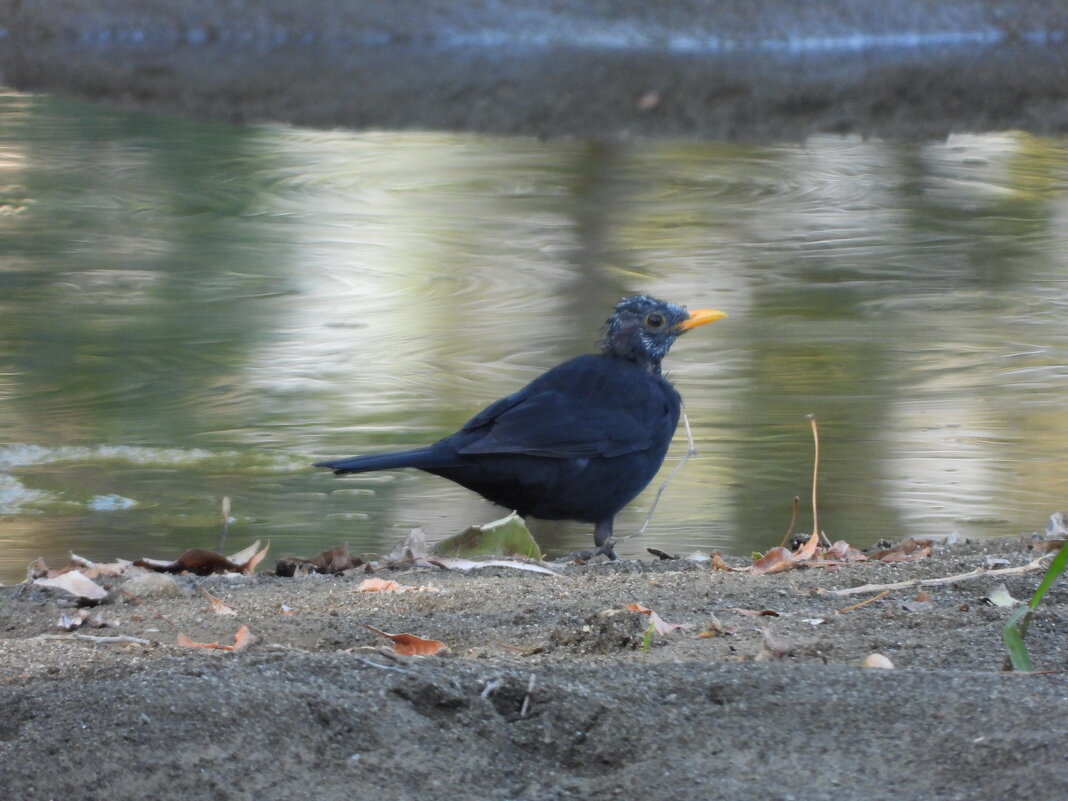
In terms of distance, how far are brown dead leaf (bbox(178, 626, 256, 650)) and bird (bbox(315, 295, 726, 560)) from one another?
1.11 m

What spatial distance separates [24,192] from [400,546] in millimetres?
6116

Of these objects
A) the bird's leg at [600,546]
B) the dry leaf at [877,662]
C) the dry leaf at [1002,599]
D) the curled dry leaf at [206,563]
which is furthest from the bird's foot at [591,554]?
the dry leaf at [877,662]

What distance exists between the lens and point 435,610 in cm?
298

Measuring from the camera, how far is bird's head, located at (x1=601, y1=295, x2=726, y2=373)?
174 inches

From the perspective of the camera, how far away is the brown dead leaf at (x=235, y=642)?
266cm

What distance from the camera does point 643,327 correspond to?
4.41m

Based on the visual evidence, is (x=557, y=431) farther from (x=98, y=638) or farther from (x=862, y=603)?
(x=98, y=638)

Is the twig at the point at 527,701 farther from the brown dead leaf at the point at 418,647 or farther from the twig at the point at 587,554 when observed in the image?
the twig at the point at 587,554

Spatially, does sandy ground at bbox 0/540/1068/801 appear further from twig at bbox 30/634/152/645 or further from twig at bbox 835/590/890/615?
twig at bbox 835/590/890/615

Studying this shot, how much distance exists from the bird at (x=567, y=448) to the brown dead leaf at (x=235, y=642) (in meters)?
1.11

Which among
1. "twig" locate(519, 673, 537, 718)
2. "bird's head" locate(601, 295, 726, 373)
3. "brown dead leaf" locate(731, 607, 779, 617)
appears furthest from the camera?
"bird's head" locate(601, 295, 726, 373)

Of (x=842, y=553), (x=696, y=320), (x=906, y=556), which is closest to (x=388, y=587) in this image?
(x=842, y=553)

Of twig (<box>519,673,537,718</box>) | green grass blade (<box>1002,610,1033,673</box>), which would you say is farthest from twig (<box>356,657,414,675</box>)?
green grass blade (<box>1002,610,1033,673</box>)

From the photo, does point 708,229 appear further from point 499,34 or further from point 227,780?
point 499,34
